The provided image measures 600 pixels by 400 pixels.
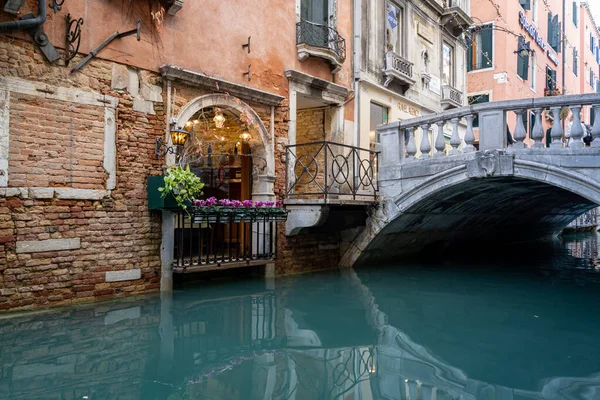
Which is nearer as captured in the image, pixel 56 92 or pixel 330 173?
pixel 56 92

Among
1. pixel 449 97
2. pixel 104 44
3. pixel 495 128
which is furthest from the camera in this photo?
pixel 449 97

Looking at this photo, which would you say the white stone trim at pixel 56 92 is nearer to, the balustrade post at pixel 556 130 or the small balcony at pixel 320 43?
the small balcony at pixel 320 43

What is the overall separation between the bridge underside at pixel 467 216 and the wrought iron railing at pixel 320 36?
318 centimetres

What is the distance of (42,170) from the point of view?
205 inches

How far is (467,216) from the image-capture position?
10117mm

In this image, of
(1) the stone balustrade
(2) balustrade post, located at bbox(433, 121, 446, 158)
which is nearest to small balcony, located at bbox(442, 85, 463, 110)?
(1) the stone balustrade

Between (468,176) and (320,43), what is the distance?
137 inches

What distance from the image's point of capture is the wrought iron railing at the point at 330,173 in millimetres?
7719

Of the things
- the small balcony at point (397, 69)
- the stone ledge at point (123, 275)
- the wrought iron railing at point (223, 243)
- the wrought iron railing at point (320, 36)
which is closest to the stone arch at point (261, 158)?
the wrought iron railing at point (223, 243)

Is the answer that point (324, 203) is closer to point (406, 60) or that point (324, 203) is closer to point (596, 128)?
point (596, 128)

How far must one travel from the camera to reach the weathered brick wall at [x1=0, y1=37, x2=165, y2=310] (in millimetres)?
5027

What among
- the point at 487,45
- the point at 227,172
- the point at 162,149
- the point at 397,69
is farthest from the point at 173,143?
the point at 487,45

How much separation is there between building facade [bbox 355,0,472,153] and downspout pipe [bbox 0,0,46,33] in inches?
226

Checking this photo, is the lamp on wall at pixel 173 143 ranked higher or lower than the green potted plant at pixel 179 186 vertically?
higher
